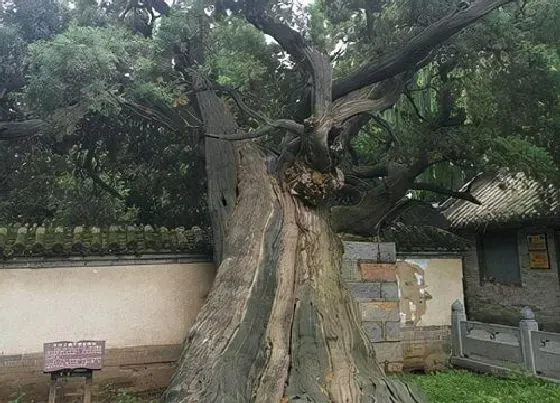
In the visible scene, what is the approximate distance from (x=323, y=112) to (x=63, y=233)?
346 cm

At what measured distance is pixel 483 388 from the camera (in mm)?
6098

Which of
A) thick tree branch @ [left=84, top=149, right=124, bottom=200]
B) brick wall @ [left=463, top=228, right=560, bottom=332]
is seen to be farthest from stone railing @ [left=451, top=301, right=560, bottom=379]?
thick tree branch @ [left=84, top=149, right=124, bottom=200]

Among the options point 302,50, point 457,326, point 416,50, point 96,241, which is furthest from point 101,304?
point 457,326

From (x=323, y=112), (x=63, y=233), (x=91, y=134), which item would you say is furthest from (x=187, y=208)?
(x=323, y=112)

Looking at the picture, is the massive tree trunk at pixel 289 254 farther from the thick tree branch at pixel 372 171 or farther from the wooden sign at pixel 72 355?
the wooden sign at pixel 72 355

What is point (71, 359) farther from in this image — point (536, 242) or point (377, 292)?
point (536, 242)

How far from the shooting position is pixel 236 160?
19.5 ft

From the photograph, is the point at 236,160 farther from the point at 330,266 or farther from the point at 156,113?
the point at 330,266

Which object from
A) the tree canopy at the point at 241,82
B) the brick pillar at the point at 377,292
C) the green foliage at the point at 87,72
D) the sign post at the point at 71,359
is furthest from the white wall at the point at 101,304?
the green foliage at the point at 87,72

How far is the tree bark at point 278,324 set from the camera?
3.44 metres

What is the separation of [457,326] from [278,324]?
4.78 m

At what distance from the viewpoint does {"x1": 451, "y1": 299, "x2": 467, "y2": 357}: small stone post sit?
7.75 metres

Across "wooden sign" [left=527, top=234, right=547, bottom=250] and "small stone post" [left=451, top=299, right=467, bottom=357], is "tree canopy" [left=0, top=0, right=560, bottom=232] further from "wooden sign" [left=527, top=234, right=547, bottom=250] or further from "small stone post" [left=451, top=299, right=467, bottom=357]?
"wooden sign" [left=527, top=234, right=547, bottom=250]

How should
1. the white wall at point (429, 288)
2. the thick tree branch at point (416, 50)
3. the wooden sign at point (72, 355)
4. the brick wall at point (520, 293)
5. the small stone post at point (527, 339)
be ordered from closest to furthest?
1. the wooden sign at point (72, 355)
2. the thick tree branch at point (416, 50)
3. the small stone post at point (527, 339)
4. the white wall at point (429, 288)
5. the brick wall at point (520, 293)
